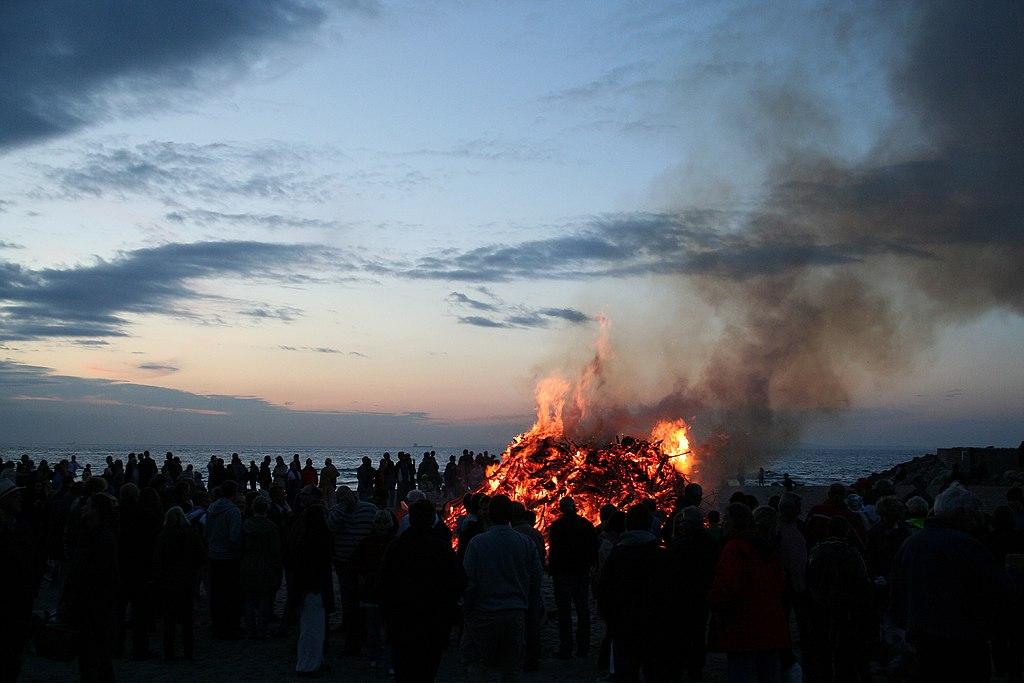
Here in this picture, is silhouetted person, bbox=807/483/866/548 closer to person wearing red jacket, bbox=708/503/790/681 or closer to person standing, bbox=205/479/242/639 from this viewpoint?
person wearing red jacket, bbox=708/503/790/681

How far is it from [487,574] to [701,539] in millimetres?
2095

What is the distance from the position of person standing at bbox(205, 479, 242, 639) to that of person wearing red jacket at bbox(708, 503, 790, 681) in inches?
299

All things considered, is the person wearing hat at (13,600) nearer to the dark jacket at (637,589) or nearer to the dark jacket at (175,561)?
the dark jacket at (175,561)

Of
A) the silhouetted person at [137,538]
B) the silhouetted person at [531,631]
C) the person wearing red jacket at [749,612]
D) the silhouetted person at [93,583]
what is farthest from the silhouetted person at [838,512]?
the silhouetted person at [137,538]

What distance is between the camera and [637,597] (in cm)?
771

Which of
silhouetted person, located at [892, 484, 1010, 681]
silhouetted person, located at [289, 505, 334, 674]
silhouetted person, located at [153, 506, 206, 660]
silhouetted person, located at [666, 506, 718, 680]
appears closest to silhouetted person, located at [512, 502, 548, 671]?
silhouetted person, located at [666, 506, 718, 680]

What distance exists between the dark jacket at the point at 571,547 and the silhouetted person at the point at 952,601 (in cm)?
505

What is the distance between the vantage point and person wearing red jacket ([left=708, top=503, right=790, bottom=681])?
6.76 meters

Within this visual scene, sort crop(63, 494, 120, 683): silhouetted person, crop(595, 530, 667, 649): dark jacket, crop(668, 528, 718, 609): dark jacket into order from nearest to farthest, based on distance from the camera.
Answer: crop(595, 530, 667, 649): dark jacket < crop(668, 528, 718, 609): dark jacket < crop(63, 494, 120, 683): silhouetted person

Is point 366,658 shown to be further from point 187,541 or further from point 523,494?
point 523,494

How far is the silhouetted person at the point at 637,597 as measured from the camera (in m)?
7.71

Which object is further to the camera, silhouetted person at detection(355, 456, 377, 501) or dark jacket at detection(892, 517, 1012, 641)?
silhouetted person at detection(355, 456, 377, 501)

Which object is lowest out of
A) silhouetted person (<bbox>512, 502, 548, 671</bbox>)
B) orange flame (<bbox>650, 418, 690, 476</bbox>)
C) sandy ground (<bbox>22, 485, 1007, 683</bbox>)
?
sandy ground (<bbox>22, 485, 1007, 683</bbox>)

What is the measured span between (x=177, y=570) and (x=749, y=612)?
7.09 metres
